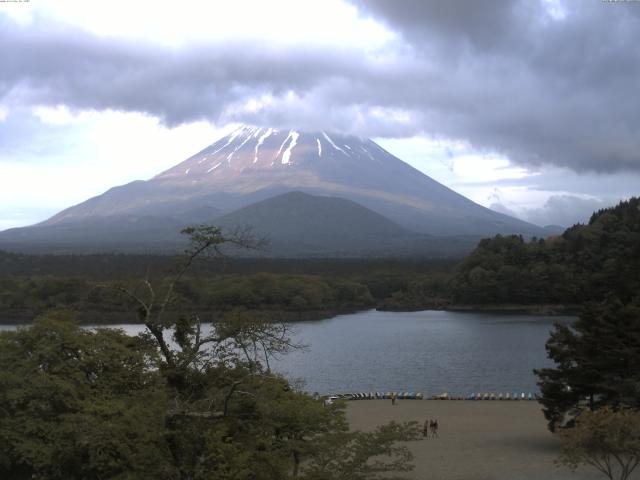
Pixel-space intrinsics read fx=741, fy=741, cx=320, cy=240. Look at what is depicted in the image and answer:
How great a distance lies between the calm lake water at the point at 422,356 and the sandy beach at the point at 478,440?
2.91 m

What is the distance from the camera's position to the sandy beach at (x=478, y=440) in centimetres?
1412

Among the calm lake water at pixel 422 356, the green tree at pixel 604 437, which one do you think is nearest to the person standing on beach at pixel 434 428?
the calm lake water at pixel 422 356

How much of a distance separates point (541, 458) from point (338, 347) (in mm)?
24481

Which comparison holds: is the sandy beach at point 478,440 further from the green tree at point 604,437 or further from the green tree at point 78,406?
the green tree at point 78,406

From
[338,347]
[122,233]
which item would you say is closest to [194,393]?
[338,347]

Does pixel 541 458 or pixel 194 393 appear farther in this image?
pixel 541 458

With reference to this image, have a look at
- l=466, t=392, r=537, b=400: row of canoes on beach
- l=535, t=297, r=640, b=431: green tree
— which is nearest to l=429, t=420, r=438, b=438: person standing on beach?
l=535, t=297, r=640, b=431: green tree

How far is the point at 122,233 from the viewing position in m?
175

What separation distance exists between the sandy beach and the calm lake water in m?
2.91

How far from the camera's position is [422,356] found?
35469 mm

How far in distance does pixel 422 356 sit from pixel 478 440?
1806 cm

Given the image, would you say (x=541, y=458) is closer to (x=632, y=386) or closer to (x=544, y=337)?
(x=632, y=386)


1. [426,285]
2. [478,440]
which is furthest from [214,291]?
[478,440]

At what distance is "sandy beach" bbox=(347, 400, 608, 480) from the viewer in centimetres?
1412
